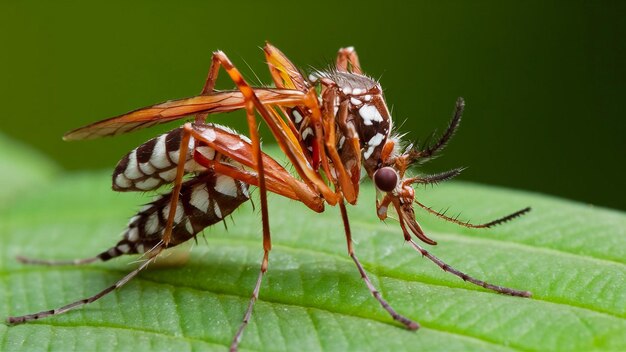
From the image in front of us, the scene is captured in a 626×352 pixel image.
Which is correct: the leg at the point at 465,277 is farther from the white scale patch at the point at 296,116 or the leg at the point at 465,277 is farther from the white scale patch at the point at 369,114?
the white scale patch at the point at 296,116

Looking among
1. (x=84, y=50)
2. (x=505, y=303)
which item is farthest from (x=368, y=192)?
(x=84, y=50)

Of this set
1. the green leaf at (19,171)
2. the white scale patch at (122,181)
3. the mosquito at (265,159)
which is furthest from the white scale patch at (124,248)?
the green leaf at (19,171)

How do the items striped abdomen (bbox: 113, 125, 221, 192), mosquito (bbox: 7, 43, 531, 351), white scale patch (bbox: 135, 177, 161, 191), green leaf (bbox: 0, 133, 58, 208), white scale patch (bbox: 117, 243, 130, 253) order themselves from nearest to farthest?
mosquito (bbox: 7, 43, 531, 351) < striped abdomen (bbox: 113, 125, 221, 192) < white scale patch (bbox: 135, 177, 161, 191) < white scale patch (bbox: 117, 243, 130, 253) < green leaf (bbox: 0, 133, 58, 208)

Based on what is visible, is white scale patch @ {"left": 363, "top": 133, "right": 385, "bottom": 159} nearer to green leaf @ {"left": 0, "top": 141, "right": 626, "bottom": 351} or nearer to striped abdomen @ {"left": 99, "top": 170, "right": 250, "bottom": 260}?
green leaf @ {"left": 0, "top": 141, "right": 626, "bottom": 351}

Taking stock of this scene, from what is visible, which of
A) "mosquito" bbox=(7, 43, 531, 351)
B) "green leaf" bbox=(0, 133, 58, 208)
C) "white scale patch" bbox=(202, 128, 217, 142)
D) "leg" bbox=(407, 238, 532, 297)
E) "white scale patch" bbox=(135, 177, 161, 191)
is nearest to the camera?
"leg" bbox=(407, 238, 532, 297)

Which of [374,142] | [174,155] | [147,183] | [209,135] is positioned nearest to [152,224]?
[147,183]

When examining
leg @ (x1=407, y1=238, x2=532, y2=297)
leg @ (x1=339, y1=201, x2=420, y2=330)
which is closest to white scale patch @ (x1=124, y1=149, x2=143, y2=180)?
leg @ (x1=339, y1=201, x2=420, y2=330)
